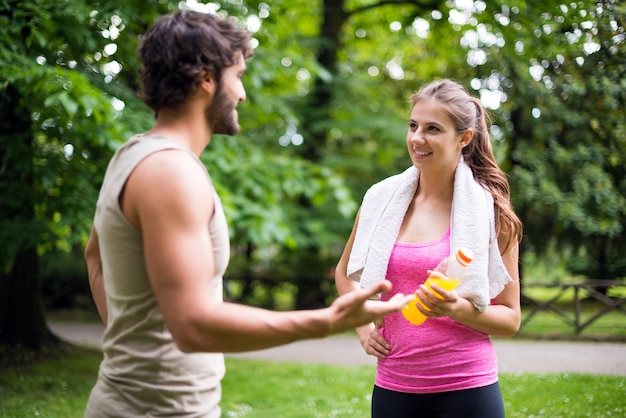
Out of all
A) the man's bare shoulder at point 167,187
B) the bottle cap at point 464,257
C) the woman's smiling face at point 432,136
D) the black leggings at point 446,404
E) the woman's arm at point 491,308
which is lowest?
the black leggings at point 446,404

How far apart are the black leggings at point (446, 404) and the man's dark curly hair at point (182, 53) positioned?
1.39 metres

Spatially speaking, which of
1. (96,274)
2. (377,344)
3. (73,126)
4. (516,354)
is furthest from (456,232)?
(516,354)

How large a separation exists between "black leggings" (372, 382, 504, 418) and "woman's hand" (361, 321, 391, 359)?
14 cm

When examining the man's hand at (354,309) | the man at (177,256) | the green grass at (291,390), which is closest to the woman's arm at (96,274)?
the man at (177,256)

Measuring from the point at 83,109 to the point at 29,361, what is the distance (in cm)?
376

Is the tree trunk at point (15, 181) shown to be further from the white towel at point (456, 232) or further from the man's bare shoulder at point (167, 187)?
the man's bare shoulder at point (167, 187)

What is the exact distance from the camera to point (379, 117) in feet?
39.0

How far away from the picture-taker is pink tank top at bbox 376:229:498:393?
2.35 meters

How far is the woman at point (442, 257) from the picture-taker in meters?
2.33

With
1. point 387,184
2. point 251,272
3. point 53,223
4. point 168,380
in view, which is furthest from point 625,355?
point 251,272

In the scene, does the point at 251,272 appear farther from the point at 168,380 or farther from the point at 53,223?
the point at 168,380

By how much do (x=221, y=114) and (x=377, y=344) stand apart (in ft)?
3.92

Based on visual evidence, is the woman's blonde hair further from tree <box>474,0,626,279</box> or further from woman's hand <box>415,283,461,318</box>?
tree <box>474,0,626,279</box>

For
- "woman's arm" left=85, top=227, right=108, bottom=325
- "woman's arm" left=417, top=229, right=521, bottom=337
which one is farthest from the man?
"woman's arm" left=417, top=229, right=521, bottom=337
